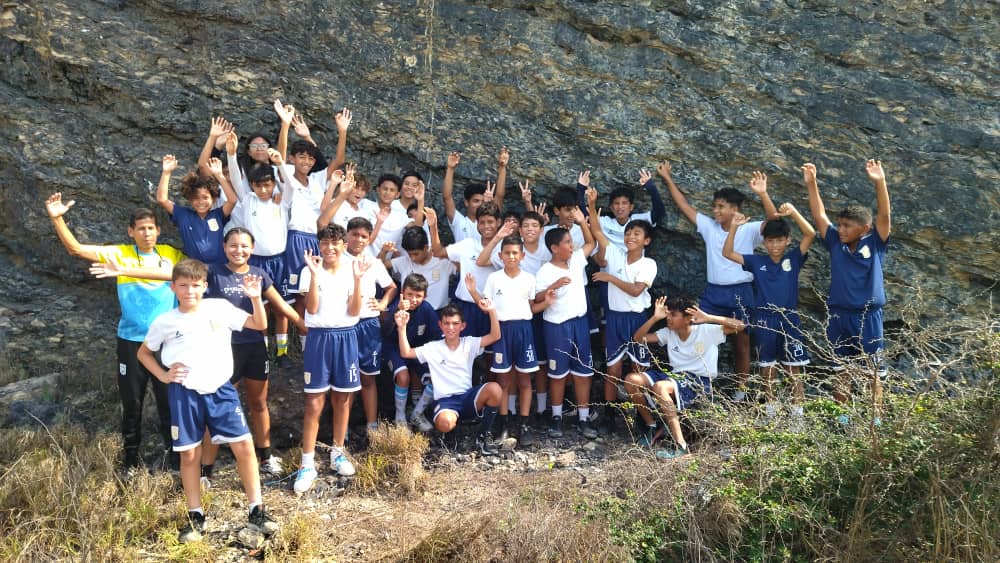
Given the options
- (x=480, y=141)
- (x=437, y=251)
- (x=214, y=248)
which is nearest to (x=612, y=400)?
(x=437, y=251)

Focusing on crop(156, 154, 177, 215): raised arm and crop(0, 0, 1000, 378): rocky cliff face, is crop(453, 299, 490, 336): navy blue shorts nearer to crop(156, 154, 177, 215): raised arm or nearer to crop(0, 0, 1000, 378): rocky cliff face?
crop(0, 0, 1000, 378): rocky cliff face

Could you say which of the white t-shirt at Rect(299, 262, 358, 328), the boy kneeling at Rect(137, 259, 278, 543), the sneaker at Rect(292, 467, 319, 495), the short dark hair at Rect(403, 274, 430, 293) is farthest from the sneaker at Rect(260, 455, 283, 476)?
the short dark hair at Rect(403, 274, 430, 293)

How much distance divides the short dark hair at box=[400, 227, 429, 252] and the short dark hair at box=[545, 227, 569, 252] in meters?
1.01

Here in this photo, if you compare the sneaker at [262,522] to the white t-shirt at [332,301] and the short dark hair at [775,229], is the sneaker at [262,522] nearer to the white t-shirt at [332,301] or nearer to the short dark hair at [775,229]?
the white t-shirt at [332,301]

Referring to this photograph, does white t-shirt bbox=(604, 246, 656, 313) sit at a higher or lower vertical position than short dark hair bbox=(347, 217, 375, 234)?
lower

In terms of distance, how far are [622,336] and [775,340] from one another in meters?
1.22

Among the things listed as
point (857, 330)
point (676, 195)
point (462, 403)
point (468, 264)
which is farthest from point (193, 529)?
point (857, 330)

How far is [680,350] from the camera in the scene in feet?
19.9

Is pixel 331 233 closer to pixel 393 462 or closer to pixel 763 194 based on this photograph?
pixel 393 462

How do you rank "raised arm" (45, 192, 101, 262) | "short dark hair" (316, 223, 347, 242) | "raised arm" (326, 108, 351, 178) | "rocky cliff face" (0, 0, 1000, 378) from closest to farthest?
"raised arm" (45, 192, 101, 262) → "short dark hair" (316, 223, 347, 242) → "raised arm" (326, 108, 351, 178) → "rocky cliff face" (0, 0, 1000, 378)

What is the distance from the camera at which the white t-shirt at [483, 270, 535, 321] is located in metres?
5.97

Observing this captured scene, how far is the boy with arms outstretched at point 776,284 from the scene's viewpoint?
6.01 metres

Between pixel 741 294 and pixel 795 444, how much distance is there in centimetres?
203

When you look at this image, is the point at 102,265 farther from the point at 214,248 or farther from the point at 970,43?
the point at 970,43
